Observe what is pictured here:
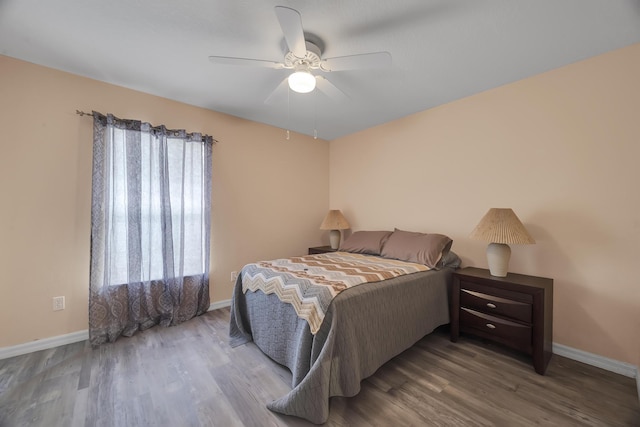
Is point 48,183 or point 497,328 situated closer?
point 497,328

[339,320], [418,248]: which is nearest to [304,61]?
[339,320]

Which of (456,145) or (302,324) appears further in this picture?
(456,145)

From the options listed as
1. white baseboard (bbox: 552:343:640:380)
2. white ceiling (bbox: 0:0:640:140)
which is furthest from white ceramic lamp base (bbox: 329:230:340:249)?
white baseboard (bbox: 552:343:640:380)

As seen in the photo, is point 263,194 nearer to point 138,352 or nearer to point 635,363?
point 138,352

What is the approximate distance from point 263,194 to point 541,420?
3.20 metres

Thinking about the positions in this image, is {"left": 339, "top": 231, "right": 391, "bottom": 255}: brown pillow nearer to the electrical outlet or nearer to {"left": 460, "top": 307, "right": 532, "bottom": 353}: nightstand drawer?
{"left": 460, "top": 307, "right": 532, "bottom": 353}: nightstand drawer

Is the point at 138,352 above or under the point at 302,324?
under

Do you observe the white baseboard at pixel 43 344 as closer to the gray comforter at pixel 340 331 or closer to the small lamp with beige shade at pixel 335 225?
the gray comforter at pixel 340 331

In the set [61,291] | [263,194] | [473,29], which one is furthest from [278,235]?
[473,29]

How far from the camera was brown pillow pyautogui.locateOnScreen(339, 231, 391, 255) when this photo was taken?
9.72ft

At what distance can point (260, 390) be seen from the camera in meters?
1.62

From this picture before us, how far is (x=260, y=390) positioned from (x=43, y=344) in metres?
1.97

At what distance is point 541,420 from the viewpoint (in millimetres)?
1385

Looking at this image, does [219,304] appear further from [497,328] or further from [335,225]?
[497,328]
